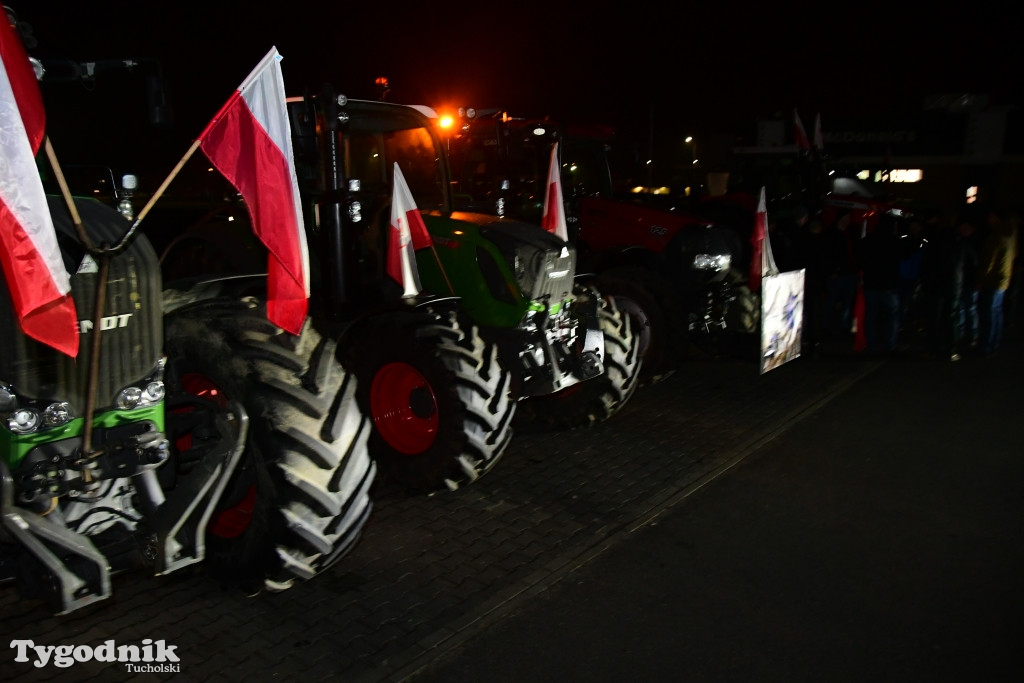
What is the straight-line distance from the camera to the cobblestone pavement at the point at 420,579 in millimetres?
3506

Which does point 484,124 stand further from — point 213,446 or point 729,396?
point 213,446

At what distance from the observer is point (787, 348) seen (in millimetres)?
8359

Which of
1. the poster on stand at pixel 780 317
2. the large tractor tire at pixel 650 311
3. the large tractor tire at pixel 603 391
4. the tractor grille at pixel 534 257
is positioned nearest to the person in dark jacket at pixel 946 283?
the poster on stand at pixel 780 317

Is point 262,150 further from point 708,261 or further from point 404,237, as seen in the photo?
point 708,261

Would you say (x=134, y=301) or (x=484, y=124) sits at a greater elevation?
(x=484, y=124)

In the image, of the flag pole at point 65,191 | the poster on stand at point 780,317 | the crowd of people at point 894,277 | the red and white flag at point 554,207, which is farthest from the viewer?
the crowd of people at point 894,277

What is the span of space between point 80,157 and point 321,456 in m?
13.6

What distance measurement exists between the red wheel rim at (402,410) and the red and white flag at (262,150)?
220 centimetres

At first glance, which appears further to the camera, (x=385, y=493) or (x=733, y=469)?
(x=733, y=469)

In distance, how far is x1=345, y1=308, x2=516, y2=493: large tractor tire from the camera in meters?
5.05

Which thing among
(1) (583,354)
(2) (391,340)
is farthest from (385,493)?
(1) (583,354)

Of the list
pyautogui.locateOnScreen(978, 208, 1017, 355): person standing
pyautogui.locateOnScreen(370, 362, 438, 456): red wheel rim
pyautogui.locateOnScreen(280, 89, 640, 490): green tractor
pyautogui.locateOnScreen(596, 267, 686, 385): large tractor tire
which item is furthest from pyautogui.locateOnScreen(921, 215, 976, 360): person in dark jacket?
pyautogui.locateOnScreen(370, 362, 438, 456): red wheel rim

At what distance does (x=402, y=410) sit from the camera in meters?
5.64

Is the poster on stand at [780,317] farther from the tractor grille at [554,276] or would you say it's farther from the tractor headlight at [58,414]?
the tractor headlight at [58,414]
